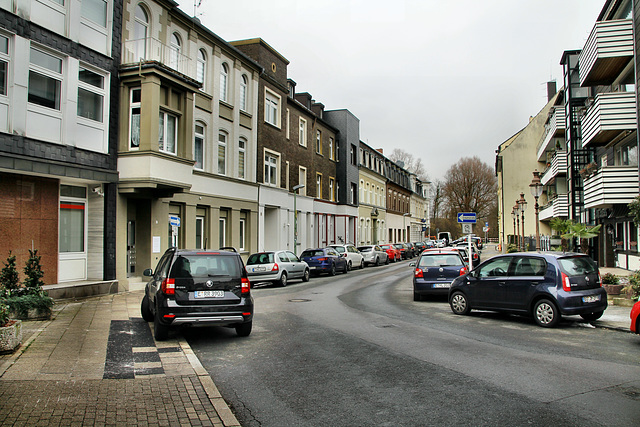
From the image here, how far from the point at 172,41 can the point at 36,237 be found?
10158 millimetres

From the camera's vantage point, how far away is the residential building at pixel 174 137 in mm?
17234

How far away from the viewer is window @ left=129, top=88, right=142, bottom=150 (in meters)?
17.5

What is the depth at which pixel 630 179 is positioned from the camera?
64.4 feet

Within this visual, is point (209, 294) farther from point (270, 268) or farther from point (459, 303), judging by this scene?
point (270, 268)

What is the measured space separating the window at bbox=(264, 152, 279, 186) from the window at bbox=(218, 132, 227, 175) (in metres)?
4.83

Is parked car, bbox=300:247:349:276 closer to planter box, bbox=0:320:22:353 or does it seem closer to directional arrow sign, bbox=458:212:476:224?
directional arrow sign, bbox=458:212:476:224

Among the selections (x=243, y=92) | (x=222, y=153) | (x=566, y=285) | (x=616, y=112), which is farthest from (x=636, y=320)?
(x=243, y=92)

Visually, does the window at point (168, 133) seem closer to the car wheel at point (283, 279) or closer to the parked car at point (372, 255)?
the car wheel at point (283, 279)

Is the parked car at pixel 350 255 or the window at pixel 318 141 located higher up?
the window at pixel 318 141

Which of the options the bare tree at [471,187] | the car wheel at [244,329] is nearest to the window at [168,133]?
the car wheel at [244,329]

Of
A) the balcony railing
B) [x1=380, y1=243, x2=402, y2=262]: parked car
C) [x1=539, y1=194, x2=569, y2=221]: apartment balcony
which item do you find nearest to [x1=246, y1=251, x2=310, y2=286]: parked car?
the balcony railing

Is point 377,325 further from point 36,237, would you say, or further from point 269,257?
point 269,257

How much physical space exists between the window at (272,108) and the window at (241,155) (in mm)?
2998

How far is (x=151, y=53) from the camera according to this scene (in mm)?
18438
